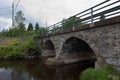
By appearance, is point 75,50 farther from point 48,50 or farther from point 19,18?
point 19,18

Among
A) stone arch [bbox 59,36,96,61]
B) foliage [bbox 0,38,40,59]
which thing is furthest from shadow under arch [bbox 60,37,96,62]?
foliage [bbox 0,38,40,59]

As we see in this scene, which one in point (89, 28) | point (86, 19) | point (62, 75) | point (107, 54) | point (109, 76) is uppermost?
point (86, 19)

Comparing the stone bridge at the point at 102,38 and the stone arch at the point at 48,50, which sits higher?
the stone bridge at the point at 102,38

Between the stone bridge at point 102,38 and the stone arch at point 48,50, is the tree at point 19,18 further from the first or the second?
the stone bridge at point 102,38

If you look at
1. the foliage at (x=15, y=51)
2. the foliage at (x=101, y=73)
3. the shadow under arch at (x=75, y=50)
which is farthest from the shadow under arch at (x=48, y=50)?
the foliage at (x=101, y=73)

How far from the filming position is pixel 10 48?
2281cm

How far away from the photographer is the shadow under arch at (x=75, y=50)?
57.2 ft

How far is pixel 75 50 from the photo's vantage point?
725 inches

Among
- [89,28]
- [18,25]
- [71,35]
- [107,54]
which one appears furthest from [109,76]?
[18,25]

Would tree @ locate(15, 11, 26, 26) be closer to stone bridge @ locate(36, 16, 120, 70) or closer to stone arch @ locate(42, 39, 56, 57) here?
stone arch @ locate(42, 39, 56, 57)

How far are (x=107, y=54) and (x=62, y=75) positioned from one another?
536cm

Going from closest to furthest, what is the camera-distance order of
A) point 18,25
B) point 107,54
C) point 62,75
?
point 107,54 → point 62,75 → point 18,25

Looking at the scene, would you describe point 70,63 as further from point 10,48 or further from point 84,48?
point 10,48

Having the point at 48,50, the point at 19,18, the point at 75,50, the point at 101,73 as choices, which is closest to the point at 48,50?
the point at 48,50
